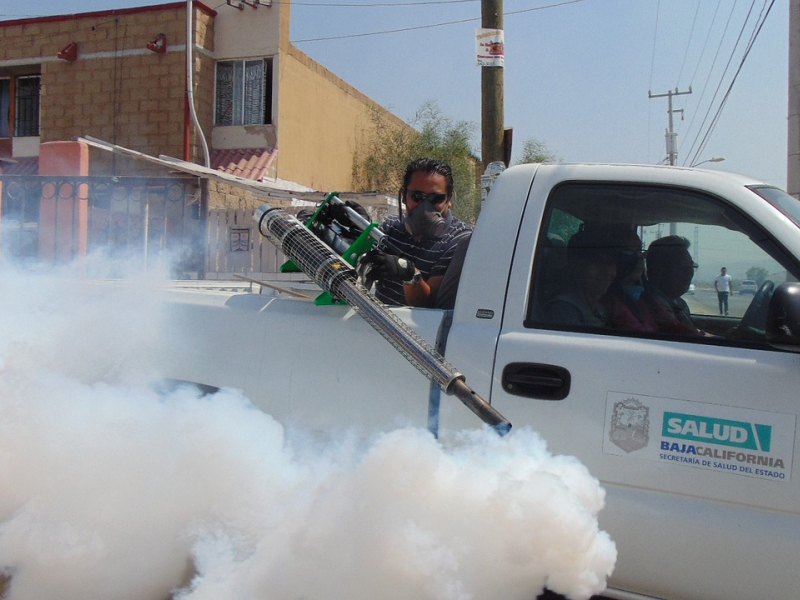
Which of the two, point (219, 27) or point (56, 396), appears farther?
point (219, 27)

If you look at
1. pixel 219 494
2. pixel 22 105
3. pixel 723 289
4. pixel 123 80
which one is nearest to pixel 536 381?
pixel 723 289

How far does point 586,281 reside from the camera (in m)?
2.62

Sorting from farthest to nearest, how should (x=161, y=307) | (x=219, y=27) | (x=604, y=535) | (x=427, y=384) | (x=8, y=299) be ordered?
(x=219, y=27), (x=8, y=299), (x=161, y=307), (x=427, y=384), (x=604, y=535)

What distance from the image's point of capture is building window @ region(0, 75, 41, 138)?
58.2 ft

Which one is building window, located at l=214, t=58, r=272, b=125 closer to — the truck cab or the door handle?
the truck cab

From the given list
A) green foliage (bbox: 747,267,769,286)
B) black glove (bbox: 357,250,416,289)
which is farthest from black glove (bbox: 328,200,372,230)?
green foliage (bbox: 747,267,769,286)

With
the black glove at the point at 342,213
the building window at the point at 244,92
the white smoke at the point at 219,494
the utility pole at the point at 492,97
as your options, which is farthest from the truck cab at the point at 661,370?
the building window at the point at 244,92

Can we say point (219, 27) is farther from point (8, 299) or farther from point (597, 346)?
point (597, 346)

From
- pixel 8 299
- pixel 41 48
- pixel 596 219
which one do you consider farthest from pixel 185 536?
pixel 41 48

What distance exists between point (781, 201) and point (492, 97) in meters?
4.94

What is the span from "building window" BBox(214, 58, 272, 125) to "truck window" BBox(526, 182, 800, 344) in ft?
48.6

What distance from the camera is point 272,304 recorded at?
295cm

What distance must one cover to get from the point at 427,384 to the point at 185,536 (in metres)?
1.20

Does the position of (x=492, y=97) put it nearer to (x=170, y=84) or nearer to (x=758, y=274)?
(x=758, y=274)
